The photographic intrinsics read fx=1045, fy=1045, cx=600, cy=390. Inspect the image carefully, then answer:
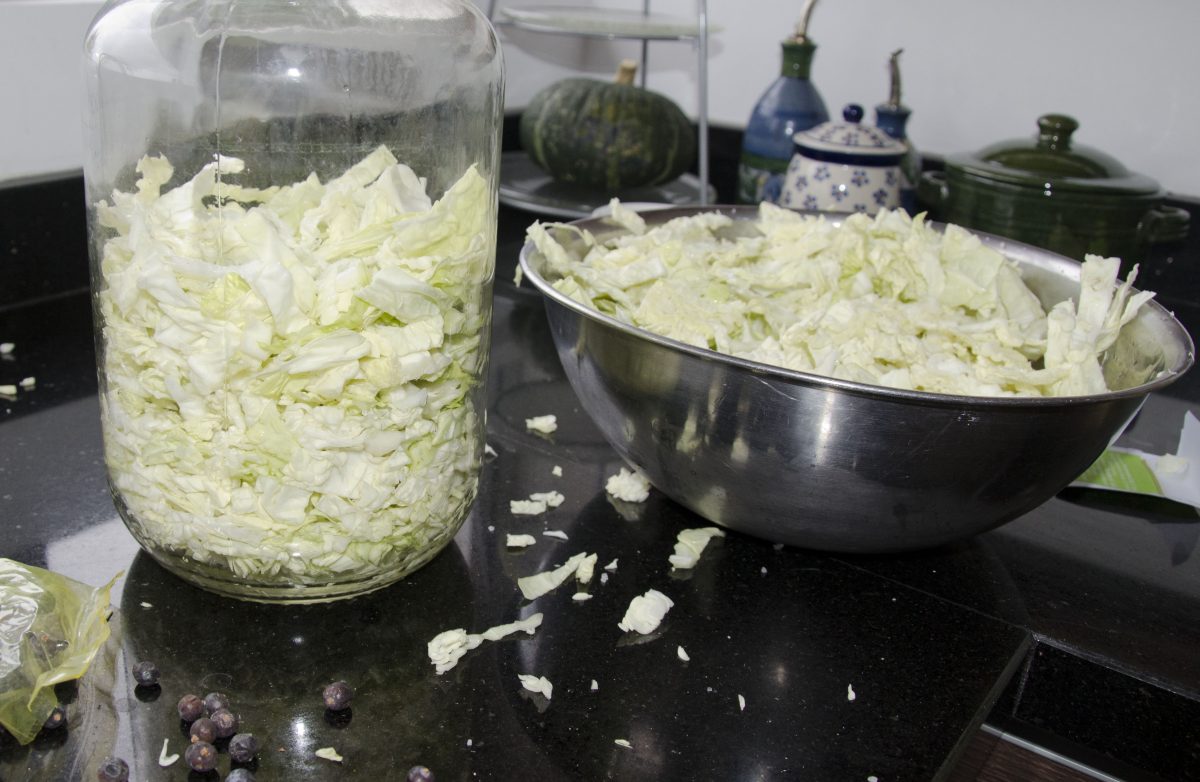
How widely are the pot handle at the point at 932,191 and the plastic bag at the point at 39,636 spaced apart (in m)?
1.17

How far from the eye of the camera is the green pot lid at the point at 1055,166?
130cm

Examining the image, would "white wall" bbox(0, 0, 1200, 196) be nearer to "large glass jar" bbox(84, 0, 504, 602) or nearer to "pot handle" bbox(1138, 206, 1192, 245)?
"pot handle" bbox(1138, 206, 1192, 245)

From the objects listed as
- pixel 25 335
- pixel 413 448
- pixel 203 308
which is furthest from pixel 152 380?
pixel 25 335

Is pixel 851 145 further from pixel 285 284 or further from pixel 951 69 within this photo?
pixel 285 284

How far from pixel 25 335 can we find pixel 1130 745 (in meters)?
1.14

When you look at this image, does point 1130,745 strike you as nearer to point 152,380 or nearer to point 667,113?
point 152,380

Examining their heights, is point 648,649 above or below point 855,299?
below

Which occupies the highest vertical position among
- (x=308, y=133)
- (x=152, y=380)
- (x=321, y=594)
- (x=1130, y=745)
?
(x=308, y=133)

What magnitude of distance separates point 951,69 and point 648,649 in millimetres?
1382

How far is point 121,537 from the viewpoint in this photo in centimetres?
78

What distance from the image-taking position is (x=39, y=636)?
0.61 metres

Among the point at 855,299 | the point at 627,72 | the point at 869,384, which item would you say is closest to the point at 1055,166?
the point at 855,299

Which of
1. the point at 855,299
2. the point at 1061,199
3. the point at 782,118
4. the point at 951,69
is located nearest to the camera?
the point at 855,299

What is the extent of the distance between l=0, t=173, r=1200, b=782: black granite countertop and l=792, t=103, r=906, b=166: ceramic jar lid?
59cm
